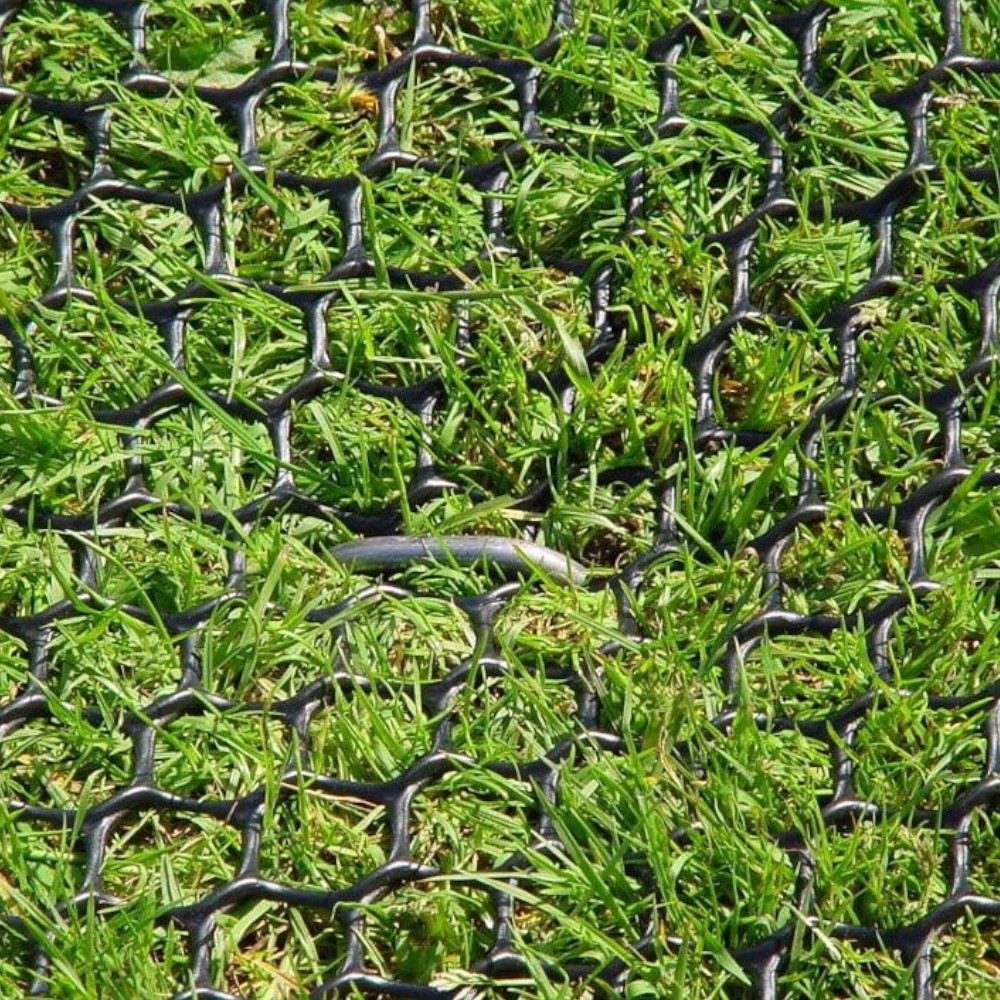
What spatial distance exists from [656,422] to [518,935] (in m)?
0.74

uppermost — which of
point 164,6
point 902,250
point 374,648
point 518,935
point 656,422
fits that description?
point 164,6

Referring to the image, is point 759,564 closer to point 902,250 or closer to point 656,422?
point 656,422

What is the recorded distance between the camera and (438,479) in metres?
2.52

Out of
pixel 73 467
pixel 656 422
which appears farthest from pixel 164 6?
pixel 656 422

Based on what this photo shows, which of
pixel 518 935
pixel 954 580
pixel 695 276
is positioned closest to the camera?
pixel 518 935

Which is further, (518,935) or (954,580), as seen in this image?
(954,580)

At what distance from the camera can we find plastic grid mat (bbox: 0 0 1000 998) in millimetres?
2225

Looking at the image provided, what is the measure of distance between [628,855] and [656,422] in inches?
24.4

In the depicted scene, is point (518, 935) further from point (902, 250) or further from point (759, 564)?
point (902, 250)

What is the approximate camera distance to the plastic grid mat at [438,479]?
222 cm

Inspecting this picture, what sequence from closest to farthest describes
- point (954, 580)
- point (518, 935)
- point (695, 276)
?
point (518, 935), point (954, 580), point (695, 276)

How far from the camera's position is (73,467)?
2498 mm

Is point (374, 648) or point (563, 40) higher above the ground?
point (563, 40)

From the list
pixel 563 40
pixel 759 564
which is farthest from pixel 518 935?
pixel 563 40
